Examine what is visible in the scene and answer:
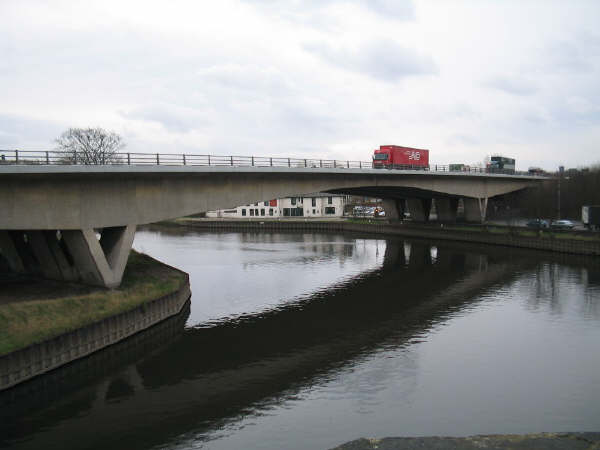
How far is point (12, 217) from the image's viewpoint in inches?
1017

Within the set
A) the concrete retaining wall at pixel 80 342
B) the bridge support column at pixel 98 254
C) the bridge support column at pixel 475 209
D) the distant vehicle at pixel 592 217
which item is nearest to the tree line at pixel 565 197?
the bridge support column at pixel 475 209

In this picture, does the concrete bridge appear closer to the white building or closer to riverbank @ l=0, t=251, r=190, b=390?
riverbank @ l=0, t=251, r=190, b=390

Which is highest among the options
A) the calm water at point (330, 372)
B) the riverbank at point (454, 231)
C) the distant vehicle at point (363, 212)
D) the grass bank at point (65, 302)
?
the distant vehicle at point (363, 212)

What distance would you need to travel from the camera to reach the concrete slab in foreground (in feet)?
46.4

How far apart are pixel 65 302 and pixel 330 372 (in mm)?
13694

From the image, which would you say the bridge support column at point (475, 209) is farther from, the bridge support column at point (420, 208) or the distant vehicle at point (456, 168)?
the bridge support column at point (420, 208)

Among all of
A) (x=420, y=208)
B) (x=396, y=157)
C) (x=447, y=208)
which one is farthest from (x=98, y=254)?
(x=420, y=208)

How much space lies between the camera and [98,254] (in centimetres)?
2802

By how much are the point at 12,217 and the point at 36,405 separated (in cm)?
1167

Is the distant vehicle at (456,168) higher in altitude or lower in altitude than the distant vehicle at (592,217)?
higher

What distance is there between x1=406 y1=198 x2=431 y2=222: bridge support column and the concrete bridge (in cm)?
4313

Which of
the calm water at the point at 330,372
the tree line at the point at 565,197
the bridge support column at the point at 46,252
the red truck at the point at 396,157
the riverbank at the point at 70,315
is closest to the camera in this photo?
the calm water at the point at 330,372

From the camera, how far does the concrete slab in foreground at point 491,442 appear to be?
46.4 feet

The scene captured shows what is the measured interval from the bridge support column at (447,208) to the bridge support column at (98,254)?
2245 inches
